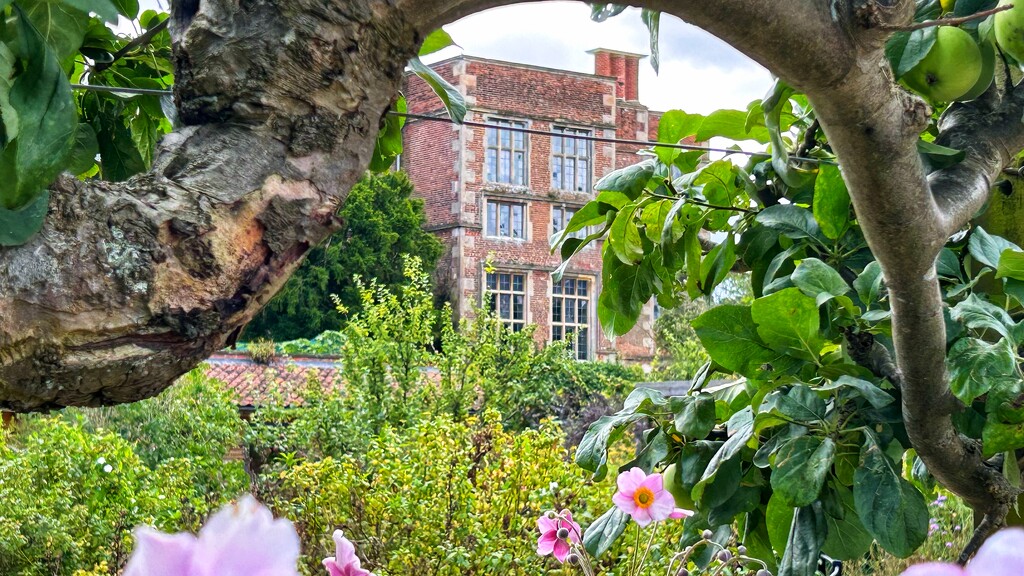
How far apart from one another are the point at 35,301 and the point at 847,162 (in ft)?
2.44

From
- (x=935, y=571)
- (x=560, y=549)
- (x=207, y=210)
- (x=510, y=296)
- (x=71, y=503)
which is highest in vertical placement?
(x=510, y=296)

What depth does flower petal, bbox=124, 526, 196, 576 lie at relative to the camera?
221 mm

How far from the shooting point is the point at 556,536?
1810 millimetres

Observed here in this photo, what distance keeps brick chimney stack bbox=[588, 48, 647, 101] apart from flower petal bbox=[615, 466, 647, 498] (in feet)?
63.8

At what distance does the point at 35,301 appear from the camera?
1.92 feet

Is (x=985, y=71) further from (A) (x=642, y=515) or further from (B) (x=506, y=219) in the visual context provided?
(B) (x=506, y=219)

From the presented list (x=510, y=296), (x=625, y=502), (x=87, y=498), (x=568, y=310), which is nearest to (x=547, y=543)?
(x=625, y=502)

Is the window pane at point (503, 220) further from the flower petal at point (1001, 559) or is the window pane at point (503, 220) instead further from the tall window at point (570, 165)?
the flower petal at point (1001, 559)

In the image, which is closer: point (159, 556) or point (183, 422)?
point (159, 556)

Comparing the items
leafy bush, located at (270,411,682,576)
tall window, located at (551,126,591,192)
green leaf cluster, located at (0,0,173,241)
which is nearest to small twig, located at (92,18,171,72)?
green leaf cluster, located at (0,0,173,241)

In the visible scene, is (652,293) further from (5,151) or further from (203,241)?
Answer: (5,151)

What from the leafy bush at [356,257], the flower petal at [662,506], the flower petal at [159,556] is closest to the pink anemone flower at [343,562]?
the flower petal at [159,556]

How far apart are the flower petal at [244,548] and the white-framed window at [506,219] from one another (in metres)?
18.9

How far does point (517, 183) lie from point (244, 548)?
19073 millimetres
